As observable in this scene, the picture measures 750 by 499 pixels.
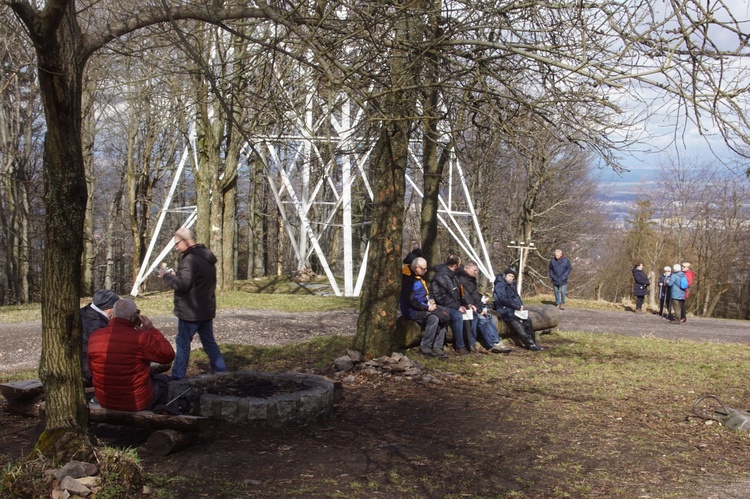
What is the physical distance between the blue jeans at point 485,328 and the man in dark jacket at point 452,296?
231mm

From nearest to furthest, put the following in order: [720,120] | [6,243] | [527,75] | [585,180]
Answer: [720,120]
[527,75]
[6,243]
[585,180]

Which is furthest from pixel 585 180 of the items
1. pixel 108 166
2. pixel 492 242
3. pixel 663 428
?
pixel 663 428

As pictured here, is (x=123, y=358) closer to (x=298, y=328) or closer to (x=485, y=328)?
(x=485, y=328)

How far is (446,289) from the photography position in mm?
11234

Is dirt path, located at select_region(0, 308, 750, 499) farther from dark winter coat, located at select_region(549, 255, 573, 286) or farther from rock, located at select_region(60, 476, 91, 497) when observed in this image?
dark winter coat, located at select_region(549, 255, 573, 286)

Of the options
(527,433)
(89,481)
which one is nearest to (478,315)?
(527,433)

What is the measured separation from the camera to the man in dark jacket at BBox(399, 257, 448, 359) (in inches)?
419

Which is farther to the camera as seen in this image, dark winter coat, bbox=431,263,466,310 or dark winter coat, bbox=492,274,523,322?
dark winter coat, bbox=492,274,523,322

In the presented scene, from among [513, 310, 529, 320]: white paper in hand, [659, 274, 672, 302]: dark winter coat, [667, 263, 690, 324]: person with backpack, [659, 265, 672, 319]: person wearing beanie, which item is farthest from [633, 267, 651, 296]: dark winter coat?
[513, 310, 529, 320]: white paper in hand

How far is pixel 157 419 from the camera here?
5547 millimetres

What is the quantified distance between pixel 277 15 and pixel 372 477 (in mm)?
3483

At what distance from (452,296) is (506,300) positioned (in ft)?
4.24

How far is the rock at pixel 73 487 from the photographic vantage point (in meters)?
4.23

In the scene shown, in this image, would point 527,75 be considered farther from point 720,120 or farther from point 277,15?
point 277,15
